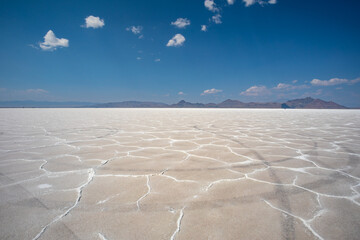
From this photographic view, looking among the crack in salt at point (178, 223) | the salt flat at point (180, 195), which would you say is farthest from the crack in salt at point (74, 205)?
the crack in salt at point (178, 223)

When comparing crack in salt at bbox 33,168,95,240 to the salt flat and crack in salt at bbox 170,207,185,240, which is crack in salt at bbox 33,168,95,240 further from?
crack in salt at bbox 170,207,185,240

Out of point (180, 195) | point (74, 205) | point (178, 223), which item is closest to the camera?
point (178, 223)

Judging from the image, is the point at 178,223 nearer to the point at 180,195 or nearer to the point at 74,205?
the point at 180,195

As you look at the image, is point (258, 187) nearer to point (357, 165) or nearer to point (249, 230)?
point (249, 230)

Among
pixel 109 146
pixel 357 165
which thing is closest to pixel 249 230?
pixel 357 165

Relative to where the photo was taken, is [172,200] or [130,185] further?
[130,185]

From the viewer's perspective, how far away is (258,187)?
1.62 metres

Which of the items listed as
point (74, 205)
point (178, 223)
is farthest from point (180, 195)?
point (74, 205)

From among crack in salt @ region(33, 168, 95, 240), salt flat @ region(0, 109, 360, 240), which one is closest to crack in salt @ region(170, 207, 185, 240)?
salt flat @ region(0, 109, 360, 240)

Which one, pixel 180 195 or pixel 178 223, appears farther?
pixel 180 195

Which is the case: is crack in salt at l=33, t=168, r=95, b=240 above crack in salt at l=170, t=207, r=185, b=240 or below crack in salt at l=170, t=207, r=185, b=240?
below

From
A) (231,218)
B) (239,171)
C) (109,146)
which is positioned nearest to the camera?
(231,218)

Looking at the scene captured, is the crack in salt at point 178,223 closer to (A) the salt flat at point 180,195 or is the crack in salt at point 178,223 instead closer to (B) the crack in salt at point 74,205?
(A) the salt flat at point 180,195

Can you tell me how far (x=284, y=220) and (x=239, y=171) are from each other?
0.84m
